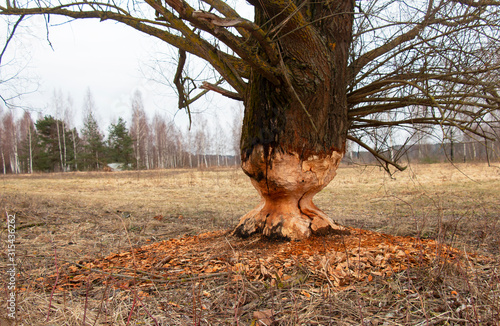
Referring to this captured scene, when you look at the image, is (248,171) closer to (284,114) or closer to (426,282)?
(284,114)

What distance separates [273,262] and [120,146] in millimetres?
36468

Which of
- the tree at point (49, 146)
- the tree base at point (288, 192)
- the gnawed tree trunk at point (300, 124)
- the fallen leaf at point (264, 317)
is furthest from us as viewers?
the tree at point (49, 146)

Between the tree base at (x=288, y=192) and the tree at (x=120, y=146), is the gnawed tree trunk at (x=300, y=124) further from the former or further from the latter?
the tree at (x=120, y=146)

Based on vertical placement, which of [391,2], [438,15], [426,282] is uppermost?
[391,2]

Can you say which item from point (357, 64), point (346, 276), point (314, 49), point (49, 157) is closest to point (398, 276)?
point (346, 276)

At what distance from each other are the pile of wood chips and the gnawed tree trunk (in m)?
0.39

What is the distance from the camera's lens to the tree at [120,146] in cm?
3416

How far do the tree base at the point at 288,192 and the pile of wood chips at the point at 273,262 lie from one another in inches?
5.5

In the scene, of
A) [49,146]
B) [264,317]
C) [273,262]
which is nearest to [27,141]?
[49,146]

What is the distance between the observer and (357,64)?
11.3 feet

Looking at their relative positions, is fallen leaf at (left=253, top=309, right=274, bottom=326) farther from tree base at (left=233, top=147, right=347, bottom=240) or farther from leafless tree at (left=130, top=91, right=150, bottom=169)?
leafless tree at (left=130, top=91, right=150, bottom=169)

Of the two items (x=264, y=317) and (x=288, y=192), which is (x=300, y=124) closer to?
(x=288, y=192)

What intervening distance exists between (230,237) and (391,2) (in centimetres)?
326

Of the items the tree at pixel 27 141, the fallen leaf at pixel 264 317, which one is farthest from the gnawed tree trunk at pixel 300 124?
the tree at pixel 27 141
